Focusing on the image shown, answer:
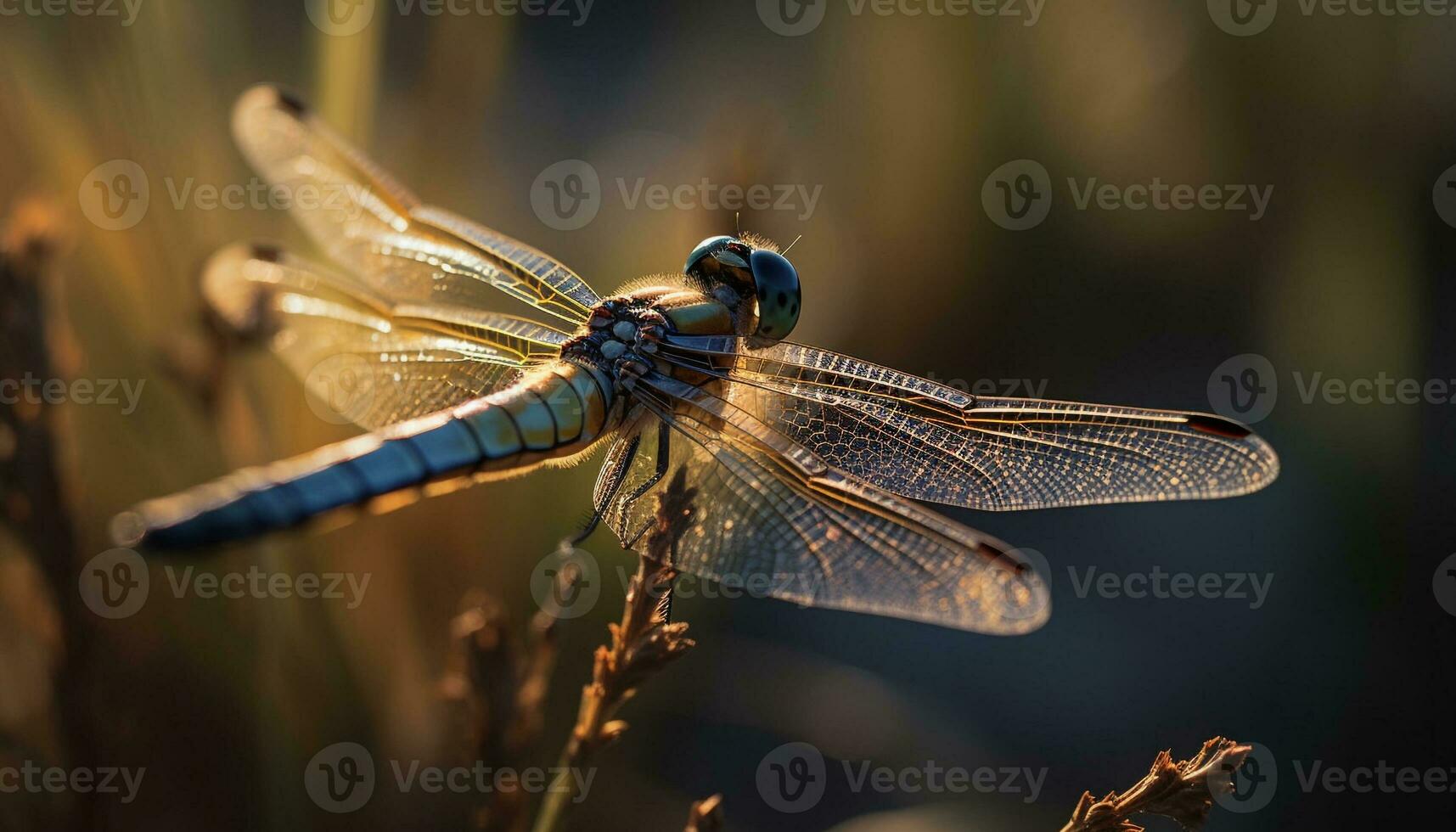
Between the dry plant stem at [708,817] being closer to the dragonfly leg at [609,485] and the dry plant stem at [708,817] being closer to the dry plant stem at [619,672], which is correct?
the dry plant stem at [619,672]

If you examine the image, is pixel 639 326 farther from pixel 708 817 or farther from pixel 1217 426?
pixel 1217 426

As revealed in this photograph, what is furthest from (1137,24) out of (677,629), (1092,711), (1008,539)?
(677,629)

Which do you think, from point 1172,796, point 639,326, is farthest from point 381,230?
point 1172,796

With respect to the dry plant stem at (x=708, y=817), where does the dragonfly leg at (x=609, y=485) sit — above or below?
above

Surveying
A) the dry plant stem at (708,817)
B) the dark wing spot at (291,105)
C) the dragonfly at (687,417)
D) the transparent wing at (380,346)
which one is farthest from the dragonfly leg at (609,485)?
the dark wing spot at (291,105)

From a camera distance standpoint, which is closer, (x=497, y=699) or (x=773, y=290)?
(x=497, y=699)

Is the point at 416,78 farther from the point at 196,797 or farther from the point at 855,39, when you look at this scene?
the point at 196,797
